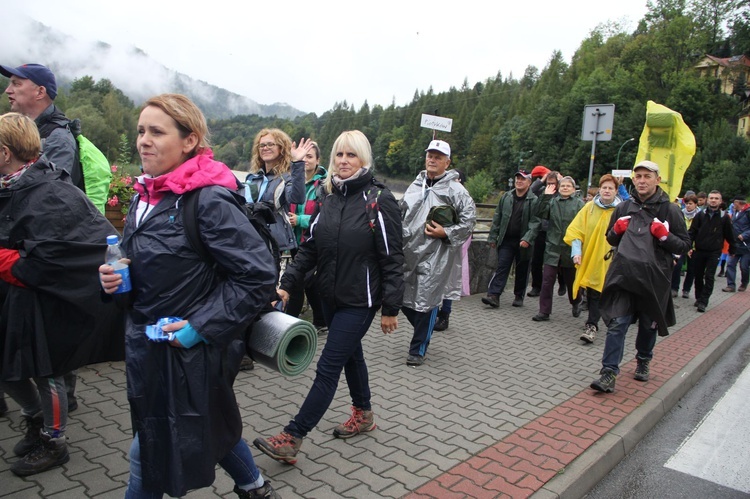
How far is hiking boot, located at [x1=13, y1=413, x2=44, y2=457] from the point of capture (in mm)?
3379

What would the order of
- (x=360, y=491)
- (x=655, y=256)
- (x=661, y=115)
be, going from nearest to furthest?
(x=360, y=491)
(x=655, y=256)
(x=661, y=115)

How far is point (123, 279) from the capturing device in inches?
85.7

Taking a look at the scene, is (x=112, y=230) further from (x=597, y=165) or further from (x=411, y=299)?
(x=597, y=165)

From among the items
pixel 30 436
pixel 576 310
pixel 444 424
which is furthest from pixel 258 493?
pixel 576 310

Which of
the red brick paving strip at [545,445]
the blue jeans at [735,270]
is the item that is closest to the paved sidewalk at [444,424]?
the red brick paving strip at [545,445]

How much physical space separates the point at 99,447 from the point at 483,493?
231 centimetres

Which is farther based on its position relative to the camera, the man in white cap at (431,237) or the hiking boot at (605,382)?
the man in white cap at (431,237)

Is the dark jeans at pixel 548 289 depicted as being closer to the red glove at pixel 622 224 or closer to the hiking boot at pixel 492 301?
the hiking boot at pixel 492 301

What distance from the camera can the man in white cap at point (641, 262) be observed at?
5.12 m

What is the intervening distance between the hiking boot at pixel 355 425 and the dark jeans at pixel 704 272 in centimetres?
840

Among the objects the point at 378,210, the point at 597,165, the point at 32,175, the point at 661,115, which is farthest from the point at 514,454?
the point at 597,165

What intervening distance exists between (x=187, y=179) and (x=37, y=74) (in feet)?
8.14

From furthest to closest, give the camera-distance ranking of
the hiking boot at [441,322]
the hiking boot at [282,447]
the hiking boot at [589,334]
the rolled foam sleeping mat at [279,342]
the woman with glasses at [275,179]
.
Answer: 1. the hiking boot at [441,322]
2. the hiking boot at [589,334]
3. the woman with glasses at [275,179]
4. the hiking boot at [282,447]
5. the rolled foam sleeping mat at [279,342]

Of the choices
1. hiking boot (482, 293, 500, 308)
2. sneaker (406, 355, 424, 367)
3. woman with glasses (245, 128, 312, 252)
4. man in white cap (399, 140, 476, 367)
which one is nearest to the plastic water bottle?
woman with glasses (245, 128, 312, 252)
